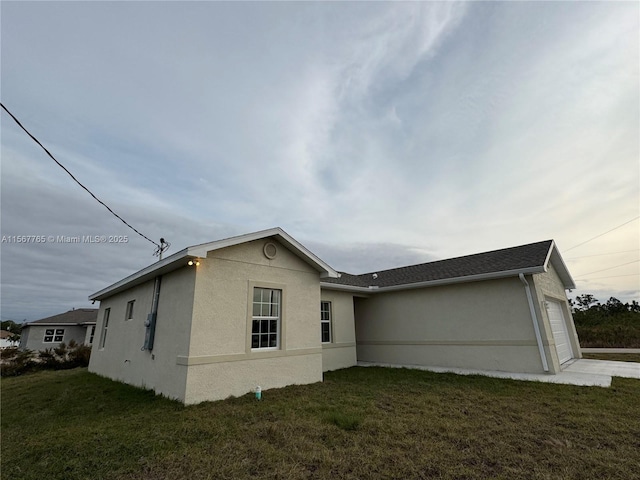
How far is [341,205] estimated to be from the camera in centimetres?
1528

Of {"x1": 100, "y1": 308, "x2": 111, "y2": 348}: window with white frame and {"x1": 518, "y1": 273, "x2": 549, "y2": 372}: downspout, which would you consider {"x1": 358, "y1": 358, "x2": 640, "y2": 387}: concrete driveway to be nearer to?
{"x1": 518, "y1": 273, "x2": 549, "y2": 372}: downspout

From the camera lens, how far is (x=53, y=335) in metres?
25.4

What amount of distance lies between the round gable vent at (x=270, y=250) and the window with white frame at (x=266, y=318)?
2.96ft

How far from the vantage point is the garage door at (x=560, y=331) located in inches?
403

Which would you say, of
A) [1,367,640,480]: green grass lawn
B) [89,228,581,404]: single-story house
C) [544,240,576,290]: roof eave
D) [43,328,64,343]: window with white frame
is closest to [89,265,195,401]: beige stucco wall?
[89,228,581,404]: single-story house

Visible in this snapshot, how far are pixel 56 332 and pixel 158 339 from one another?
27.7 m

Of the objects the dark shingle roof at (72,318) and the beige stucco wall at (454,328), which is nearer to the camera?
the beige stucco wall at (454,328)

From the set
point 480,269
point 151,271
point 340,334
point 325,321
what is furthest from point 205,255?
point 480,269

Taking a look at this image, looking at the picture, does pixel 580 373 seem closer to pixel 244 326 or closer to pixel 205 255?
pixel 244 326

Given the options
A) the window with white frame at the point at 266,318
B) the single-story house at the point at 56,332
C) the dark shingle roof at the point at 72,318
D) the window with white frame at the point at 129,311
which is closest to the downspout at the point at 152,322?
the window with white frame at the point at 129,311

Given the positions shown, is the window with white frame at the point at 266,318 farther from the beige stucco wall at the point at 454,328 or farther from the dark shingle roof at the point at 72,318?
the dark shingle roof at the point at 72,318

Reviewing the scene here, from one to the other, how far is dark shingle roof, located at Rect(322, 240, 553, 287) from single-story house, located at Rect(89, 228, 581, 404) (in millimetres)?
67

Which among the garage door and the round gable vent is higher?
the round gable vent

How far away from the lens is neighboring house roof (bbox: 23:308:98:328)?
25.3m
